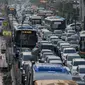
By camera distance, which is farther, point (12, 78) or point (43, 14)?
point (43, 14)

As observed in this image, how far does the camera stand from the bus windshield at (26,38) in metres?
34.7

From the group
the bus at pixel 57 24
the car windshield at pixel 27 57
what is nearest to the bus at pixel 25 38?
the car windshield at pixel 27 57

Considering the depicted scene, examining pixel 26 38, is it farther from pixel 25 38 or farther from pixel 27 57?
pixel 27 57

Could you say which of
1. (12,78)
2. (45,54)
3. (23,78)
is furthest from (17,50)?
(23,78)

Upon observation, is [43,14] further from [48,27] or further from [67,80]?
[67,80]

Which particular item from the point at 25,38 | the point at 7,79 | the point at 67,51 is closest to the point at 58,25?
the point at 25,38

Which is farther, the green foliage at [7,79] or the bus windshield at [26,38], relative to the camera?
the bus windshield at [26,38]

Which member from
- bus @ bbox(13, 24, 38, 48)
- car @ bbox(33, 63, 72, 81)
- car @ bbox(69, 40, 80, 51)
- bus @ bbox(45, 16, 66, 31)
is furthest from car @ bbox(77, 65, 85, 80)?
bus @ bbox(45, 16, 66, 31)

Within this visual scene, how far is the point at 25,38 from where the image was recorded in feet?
114

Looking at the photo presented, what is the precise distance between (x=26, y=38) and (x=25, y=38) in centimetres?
17

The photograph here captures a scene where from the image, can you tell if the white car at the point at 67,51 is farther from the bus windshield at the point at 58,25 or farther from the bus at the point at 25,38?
the bus windshield at the point at 58,25

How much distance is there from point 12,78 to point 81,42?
1272 centimetres

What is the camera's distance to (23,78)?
21.9m

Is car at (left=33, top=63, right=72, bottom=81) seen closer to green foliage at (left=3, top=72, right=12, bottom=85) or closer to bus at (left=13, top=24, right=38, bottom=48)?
green foliage at (left=3, top=72, right=12, bottom=85)
